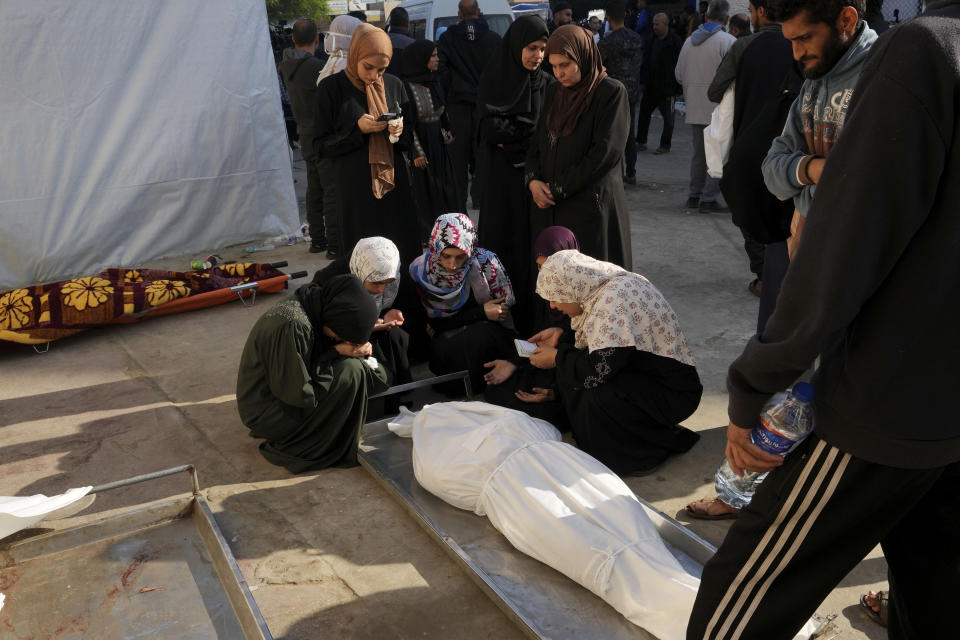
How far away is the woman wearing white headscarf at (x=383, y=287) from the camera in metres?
3.51

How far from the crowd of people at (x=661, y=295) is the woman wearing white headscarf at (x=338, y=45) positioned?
33 millimetres

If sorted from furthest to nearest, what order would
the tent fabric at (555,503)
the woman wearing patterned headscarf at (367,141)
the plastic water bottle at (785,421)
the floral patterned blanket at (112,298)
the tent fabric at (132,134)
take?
the tent fabric at (132,134), the woman wearing patterned headscarf at (367,141), the floral patterned blanket at (112,298), the tent fabric at (555,503), the plastic water bottle at (785,421)

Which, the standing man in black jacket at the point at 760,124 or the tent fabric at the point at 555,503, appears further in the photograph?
the standing man in black jacket at the point at 760,124

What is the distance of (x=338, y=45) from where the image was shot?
5277mm

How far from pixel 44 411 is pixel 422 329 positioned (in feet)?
5.93

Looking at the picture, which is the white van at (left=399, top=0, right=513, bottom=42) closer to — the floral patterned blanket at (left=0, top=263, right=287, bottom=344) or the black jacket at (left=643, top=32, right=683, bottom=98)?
the black jacket at (left=643, top=32, right=683, bottom=98)

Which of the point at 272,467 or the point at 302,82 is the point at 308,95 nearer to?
the point at 302,82

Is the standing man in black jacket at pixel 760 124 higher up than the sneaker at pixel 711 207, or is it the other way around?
the standing man in black jacket at pixel 760 124

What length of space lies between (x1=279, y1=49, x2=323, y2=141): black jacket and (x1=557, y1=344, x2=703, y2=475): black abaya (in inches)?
152

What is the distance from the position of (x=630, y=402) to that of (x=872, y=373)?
176 centimetres

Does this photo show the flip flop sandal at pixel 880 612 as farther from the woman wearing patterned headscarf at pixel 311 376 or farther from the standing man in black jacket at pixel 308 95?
the standing man in black jacket at pixel 308 95

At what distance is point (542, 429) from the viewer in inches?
110

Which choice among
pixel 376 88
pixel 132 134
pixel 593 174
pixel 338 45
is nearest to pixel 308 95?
pixel 338 45

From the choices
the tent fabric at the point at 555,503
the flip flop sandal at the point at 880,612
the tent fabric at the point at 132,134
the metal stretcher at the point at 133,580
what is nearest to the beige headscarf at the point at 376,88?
the tent fabric at the point at 132,134
